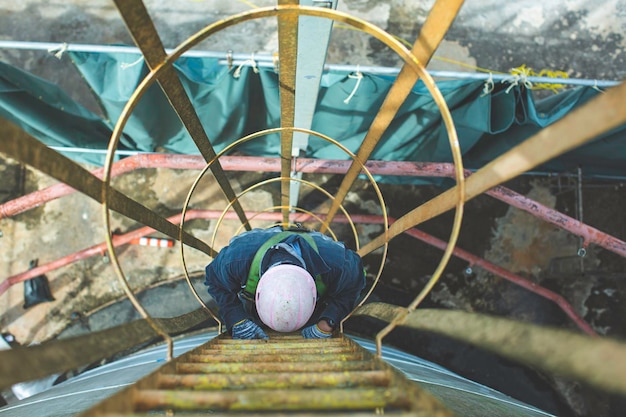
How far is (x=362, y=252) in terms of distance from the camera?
14.2 ft

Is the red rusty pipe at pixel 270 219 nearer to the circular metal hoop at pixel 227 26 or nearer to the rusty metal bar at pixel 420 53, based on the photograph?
the rusty metal bar at pixel 420 53

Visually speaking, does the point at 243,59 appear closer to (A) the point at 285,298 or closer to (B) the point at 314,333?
(A) the point at 285,298

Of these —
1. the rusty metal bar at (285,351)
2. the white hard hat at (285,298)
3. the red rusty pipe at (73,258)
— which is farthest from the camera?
the red rusty pipe at (73,258)

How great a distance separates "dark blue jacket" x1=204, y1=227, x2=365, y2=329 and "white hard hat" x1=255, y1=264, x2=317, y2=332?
1.29ft

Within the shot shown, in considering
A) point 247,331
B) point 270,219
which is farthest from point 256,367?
point 270,219

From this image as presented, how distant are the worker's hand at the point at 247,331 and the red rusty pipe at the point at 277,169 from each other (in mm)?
1849

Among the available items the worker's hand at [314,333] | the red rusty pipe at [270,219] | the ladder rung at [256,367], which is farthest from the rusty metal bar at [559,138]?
the red rusty pipe at [270,219]

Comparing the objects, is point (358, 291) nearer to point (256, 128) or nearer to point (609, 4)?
point (256, 128)

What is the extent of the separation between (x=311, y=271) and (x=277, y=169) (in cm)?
137

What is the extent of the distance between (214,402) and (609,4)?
9197mm

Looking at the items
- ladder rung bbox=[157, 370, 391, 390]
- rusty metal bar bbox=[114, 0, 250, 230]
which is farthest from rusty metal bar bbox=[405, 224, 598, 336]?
ladder rung bbox=[157, 370, 391, 390]

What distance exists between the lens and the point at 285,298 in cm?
341

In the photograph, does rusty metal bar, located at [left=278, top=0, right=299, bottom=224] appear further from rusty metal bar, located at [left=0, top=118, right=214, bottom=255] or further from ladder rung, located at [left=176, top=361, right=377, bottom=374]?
ladder rung, located at [left=176, top=361, right=377, bottom=374]

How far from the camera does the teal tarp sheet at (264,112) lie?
440cm
